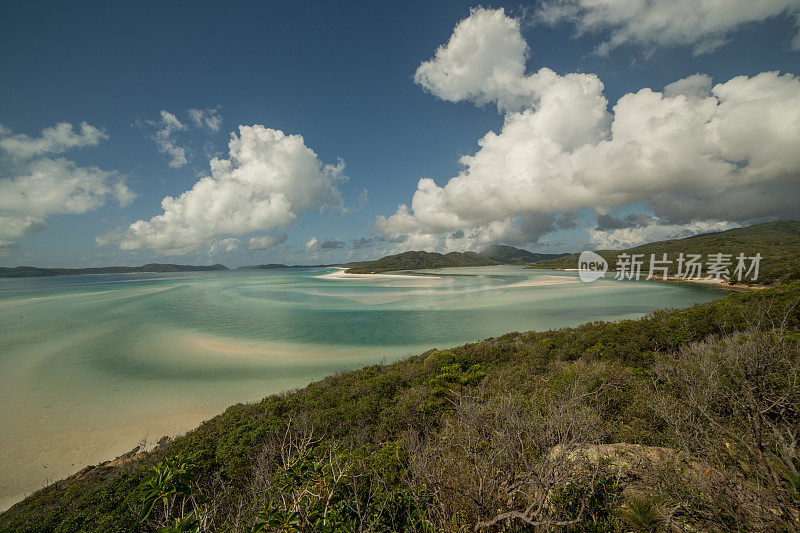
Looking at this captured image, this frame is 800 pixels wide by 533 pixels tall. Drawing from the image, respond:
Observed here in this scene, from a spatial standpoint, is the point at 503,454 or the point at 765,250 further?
the point at 765,250

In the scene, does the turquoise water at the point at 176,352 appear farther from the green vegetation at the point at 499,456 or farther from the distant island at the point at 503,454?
the green vegetation at the point at 499,456

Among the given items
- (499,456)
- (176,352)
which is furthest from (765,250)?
(176,352)

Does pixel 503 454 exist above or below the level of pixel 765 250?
below

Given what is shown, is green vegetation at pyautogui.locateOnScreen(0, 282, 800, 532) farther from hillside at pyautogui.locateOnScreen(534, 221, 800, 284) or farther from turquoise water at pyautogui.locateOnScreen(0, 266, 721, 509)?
hillside at pyautogui.locateOnScreen(534, 221, 800, 284)

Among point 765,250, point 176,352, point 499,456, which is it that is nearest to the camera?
point 499,456

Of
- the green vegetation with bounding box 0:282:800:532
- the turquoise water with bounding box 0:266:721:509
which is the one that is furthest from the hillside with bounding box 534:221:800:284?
the green vegetation with bounding box 0:282:800:532

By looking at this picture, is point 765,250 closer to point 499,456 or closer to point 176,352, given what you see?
point 499,456

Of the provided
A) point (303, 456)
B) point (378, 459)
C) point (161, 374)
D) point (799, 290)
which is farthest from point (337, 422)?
point (799, 290)
